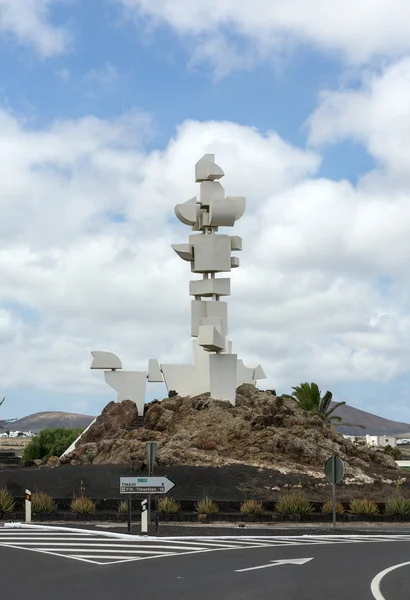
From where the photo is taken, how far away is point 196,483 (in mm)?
33656

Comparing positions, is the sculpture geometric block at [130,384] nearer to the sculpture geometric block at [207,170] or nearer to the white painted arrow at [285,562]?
the sculpture geometric block at [207,170]

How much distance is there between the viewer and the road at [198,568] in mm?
12219

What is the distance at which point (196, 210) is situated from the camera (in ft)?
139

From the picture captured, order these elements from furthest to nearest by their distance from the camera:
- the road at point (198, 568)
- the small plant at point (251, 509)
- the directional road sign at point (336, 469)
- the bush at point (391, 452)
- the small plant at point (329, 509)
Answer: the bush at point (391, 452) < the small plant at point (329, 509) < the small plant at point (251, 509) < the directional road sign at point (336, 469) < the road at point (198, 568)

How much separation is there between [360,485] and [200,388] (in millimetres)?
9234

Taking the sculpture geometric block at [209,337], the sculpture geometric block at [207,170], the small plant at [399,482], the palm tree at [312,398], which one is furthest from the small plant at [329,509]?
the palm tree at [312,398]

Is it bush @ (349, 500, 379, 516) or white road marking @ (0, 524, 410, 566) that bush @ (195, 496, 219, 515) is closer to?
bush @ (349, 500, 379, 516)

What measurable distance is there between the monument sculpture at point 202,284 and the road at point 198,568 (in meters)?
19.8

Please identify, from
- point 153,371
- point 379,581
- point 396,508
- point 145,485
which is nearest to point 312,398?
point 153,371

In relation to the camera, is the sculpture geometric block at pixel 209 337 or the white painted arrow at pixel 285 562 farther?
the sculpture geometric block at pixel 209 337

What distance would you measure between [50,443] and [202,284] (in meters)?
Answer: 22.0

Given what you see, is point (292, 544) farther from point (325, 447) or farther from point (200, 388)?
point (200, 388)

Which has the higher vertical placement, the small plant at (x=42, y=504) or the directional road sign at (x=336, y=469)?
the directional road sign at (x=336, y=469)

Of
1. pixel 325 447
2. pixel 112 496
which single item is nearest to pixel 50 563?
pixel 112 496
